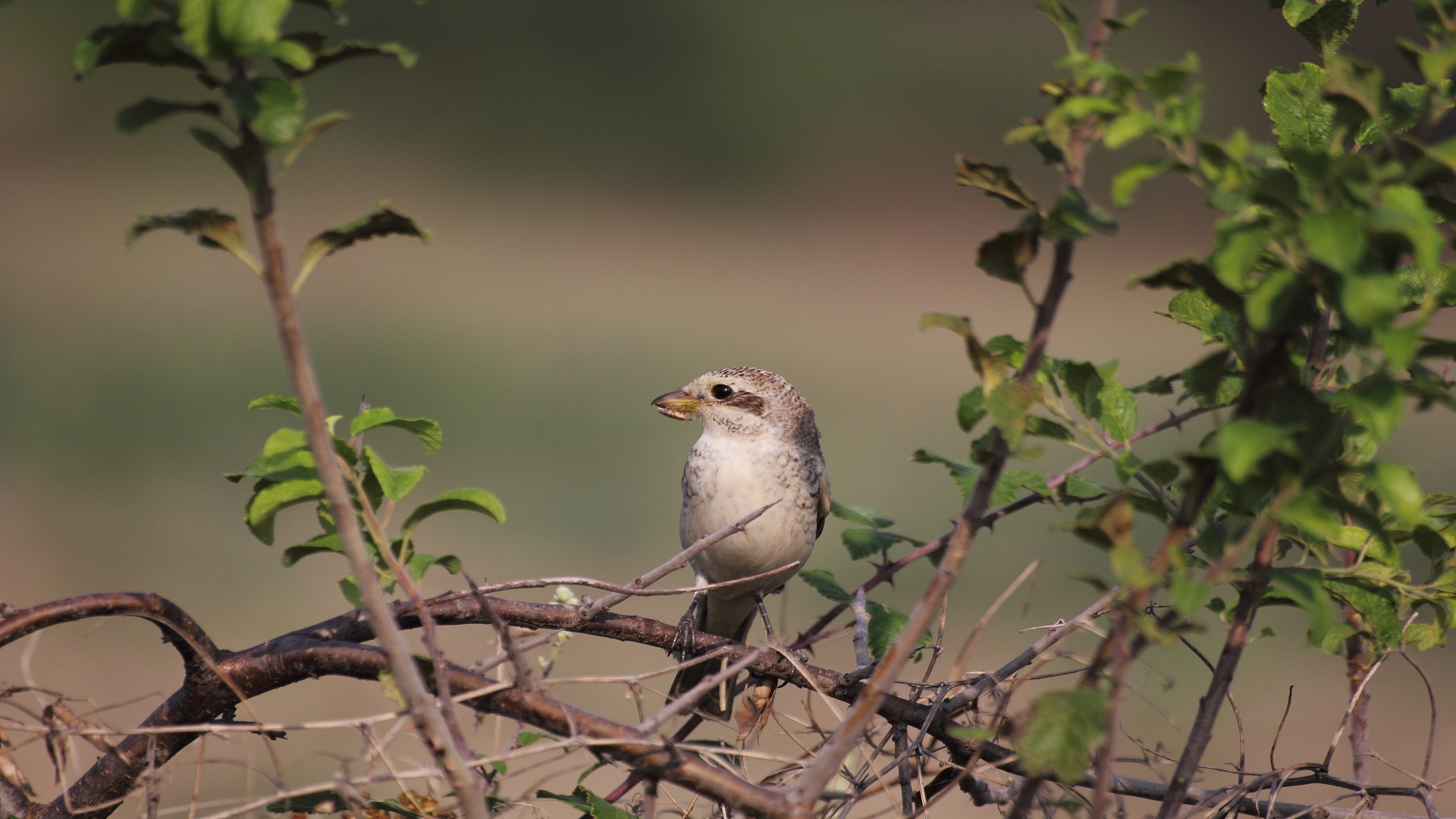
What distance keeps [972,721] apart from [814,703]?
76.9 inches

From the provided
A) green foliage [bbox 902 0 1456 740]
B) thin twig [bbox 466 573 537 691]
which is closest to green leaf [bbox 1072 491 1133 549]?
green foliage [bbox 902 0 1456 740]

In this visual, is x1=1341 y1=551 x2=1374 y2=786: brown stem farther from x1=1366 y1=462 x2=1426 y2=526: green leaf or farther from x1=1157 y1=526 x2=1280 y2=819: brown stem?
x1=1366 y1=462 x2=1426 y2=526: green leaf

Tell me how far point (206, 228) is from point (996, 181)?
558mm

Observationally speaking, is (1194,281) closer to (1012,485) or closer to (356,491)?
(1012,485)

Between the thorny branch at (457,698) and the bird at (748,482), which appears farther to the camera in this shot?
the bird at (748,482)

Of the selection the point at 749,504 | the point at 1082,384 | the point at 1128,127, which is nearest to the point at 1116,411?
the point at 1082,384

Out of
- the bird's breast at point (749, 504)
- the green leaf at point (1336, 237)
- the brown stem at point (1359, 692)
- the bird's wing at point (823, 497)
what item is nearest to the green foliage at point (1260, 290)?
the green leaf at point (1336, 237)

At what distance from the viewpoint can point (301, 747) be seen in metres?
4.79

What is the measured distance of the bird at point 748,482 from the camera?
2375 mm

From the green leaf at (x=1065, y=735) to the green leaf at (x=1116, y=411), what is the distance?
1.12 feet

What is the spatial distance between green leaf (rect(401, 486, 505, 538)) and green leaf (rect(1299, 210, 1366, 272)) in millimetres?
718

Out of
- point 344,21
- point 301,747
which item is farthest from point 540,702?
point 301,747

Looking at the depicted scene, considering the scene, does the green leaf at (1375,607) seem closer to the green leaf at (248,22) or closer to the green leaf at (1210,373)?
the green leaf at (1210,373)

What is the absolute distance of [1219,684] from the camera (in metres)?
0.98
